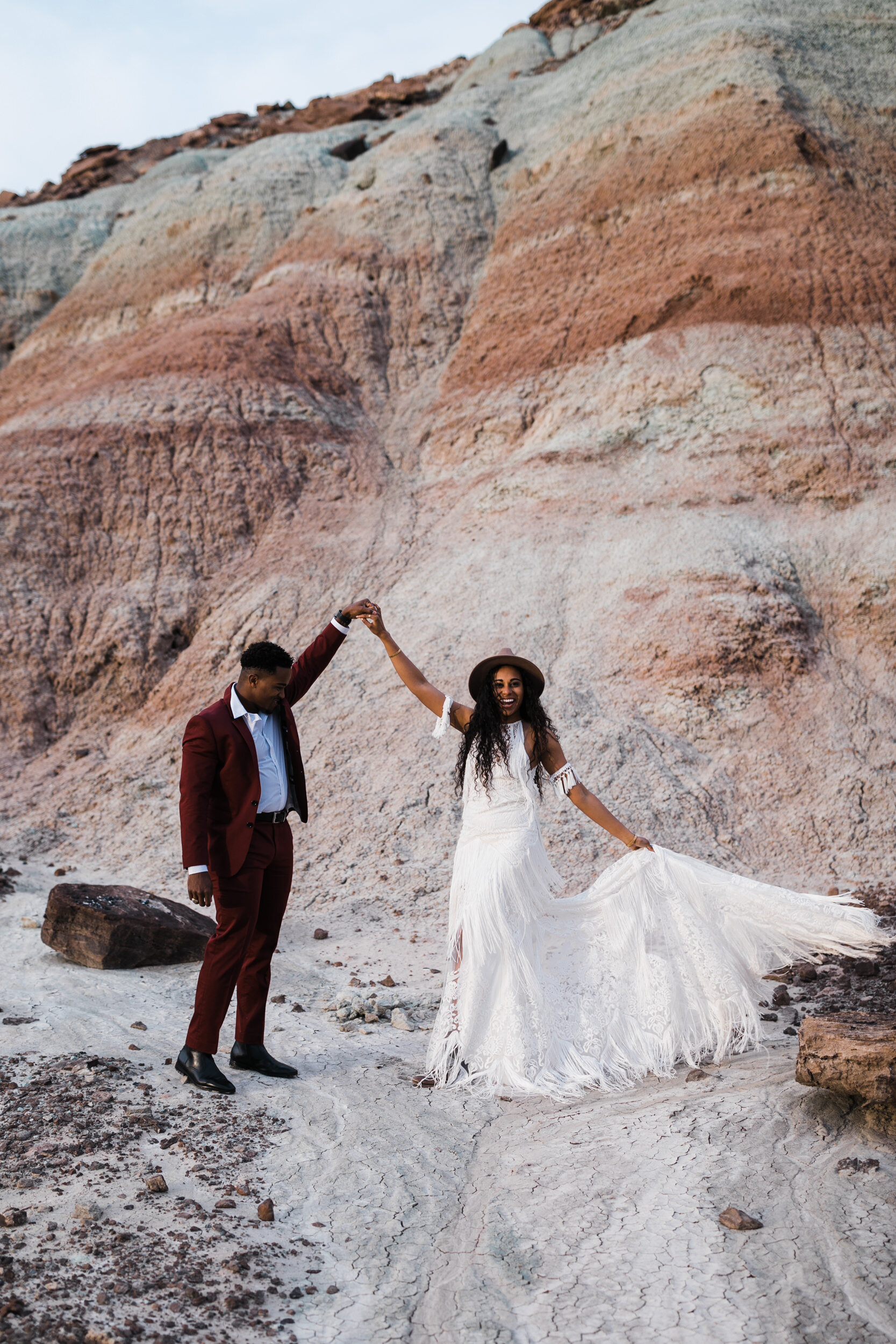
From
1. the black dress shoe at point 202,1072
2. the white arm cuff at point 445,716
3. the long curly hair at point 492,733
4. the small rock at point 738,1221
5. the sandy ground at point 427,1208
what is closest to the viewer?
the sandy ground at point 427,1208

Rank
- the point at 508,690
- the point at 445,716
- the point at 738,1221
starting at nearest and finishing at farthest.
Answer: the point at 738,1221 < the point at 508,690 < the point at 445,716

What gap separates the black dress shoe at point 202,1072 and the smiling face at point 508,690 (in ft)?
6.01

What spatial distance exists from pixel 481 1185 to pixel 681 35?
19.8m

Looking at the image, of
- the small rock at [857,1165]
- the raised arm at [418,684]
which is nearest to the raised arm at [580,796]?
the raised arm at [418,684]

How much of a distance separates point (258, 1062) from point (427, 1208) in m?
1.38

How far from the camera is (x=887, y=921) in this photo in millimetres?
6352

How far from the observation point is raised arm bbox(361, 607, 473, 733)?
4.26m

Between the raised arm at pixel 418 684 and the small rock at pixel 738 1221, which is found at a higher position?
the raised arm at pixel 418 684

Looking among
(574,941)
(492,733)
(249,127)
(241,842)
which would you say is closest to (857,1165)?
(574,941)

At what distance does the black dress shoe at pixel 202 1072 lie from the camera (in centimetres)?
368

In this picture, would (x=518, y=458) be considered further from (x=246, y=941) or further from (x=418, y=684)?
(x=246, y=941)

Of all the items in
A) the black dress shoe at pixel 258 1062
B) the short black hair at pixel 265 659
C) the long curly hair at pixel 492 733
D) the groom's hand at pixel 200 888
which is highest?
the short black hair at pixel 265 659

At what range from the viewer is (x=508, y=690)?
412cm

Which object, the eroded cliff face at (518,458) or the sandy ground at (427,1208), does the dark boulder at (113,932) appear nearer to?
the sandy ground at (427,1208)
